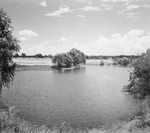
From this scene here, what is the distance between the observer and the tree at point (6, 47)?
29362 mm

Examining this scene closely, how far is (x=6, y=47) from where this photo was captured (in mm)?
29969

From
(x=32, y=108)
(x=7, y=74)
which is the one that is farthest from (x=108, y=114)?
(x=7, y=74)

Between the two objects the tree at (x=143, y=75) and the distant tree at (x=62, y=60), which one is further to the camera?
the distant tree at (x=62, y=60)

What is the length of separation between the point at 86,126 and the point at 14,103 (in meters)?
21.7

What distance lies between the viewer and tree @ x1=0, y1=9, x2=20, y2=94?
29362 millimetres

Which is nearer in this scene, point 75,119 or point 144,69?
point 144,69

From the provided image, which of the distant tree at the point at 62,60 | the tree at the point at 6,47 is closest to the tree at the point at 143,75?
the tree at the point at 6,47

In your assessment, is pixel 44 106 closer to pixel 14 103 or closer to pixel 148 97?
pixel 14 103

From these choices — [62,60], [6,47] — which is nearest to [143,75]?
[6,47]

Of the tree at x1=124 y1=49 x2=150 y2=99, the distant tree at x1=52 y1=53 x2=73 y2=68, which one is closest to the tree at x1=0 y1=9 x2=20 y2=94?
the tree at x1=124 y1=49 x2=150 y2=99

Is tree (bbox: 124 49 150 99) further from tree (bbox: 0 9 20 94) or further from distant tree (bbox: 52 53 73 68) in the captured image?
distant tree (bbox: 52 53 73 68)

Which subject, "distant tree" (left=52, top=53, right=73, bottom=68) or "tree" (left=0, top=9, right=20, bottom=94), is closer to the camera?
"tree" (left=0, top=9, right=20, bottom=94)

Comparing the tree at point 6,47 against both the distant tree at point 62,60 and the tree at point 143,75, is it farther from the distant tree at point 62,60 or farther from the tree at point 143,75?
the distant tree at point 62,60

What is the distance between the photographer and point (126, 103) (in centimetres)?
4834
